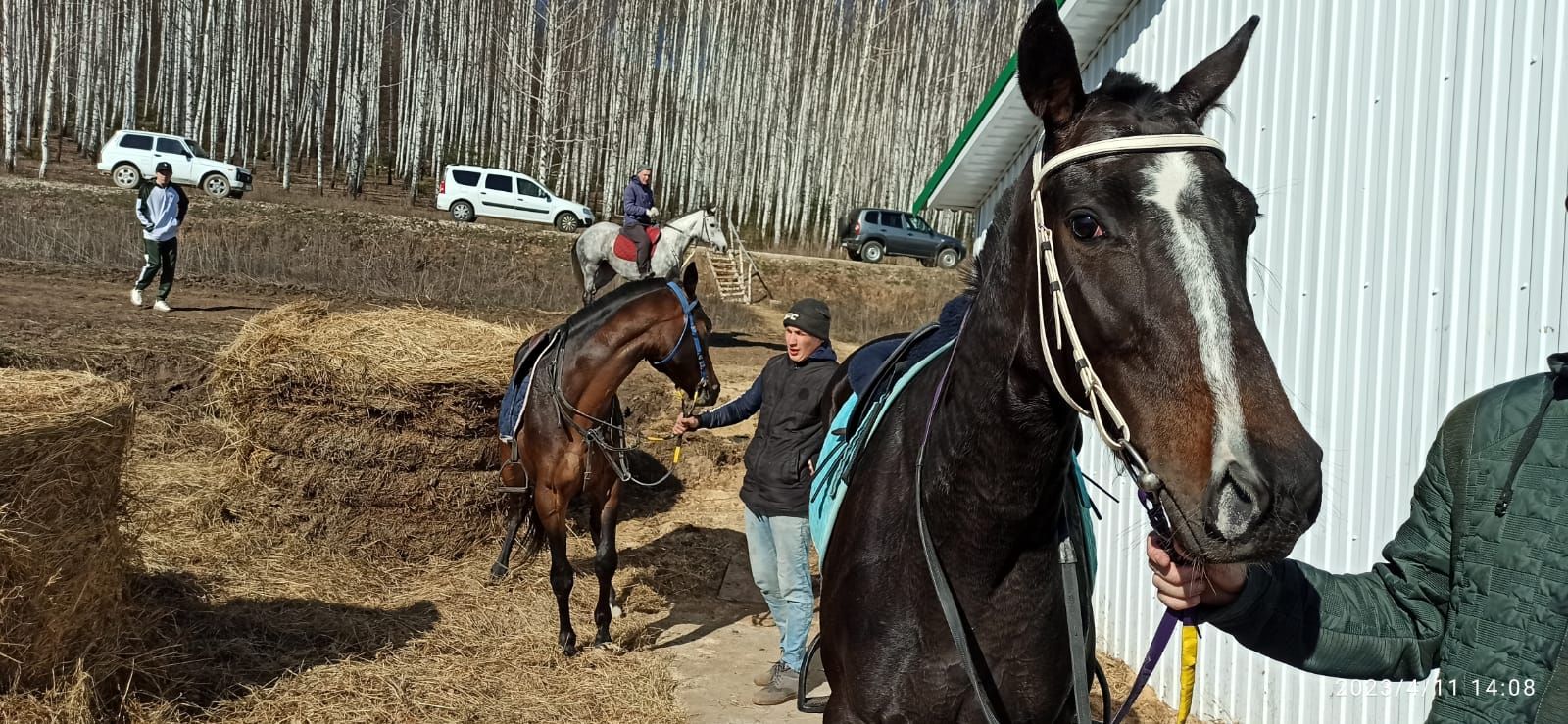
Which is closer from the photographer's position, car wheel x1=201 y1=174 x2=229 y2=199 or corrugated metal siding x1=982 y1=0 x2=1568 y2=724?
corrugated metal siding x1=982 y1=0 x2=1568 y2=724

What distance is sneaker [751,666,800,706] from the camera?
5.44 m

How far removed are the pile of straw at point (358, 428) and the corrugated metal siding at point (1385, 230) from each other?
563 centimetres

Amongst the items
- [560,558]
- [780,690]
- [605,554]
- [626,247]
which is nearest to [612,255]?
[626,247]

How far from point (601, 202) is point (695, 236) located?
52.6ft

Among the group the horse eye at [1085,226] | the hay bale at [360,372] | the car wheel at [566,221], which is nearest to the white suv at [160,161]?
the car wheel at [566,221]

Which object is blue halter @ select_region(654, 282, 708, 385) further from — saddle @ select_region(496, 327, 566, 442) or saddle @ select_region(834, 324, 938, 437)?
saddle @ select_region(834, 324, 938, 437)

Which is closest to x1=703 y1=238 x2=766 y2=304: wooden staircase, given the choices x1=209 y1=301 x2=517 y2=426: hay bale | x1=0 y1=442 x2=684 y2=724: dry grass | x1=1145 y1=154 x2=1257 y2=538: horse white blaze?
x1=209 y1=301 x2=517 y2=426: hay bale

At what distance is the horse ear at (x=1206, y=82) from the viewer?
1.88 metres

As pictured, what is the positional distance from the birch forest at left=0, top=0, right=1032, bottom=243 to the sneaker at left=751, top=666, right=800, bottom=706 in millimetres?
26422

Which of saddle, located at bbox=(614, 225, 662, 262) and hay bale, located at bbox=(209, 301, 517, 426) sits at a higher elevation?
saddle, located at bbox=(614, 225, 662, 262)

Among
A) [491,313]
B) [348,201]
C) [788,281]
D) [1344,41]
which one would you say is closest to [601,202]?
[348,201]

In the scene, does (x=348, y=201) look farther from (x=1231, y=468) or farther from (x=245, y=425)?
(x=1231, y=468)

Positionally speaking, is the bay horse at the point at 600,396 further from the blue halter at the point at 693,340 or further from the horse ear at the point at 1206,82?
the horse ear at the point at 1206,82

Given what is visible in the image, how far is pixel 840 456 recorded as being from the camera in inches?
125
